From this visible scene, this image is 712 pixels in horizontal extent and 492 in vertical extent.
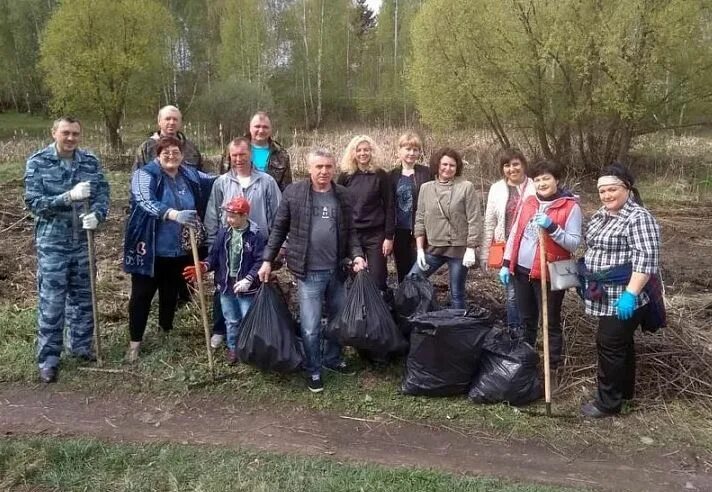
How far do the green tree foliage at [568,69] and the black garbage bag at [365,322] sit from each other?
10490 mm

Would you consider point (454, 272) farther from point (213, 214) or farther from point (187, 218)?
point (187, 218)

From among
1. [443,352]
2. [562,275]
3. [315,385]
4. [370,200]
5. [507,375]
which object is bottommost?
[315,385]

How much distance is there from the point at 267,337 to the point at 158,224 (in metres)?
1.15

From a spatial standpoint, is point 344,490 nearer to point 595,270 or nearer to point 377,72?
point 595,270

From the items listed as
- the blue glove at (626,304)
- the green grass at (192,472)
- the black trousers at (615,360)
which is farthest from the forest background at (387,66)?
the green grass at (192,472)

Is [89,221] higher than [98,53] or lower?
lower

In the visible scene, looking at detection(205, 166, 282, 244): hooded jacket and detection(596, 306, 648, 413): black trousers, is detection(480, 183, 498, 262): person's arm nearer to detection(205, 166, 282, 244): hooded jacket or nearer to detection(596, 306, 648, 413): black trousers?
detection(596, 306, 648, 413): black trousers

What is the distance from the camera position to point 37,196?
12.8ft

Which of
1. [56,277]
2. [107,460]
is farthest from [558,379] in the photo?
[56,277]

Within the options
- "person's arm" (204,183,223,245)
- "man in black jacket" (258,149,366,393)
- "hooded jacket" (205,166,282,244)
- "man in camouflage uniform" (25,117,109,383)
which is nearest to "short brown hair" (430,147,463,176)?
"man in black jacket" (258,149,366,393)

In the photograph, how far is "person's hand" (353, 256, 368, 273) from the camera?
12.6 ft

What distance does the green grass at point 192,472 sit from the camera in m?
2.89

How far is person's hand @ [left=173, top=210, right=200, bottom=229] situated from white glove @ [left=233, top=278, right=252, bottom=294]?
508 mm

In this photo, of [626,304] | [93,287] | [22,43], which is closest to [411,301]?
[626,304]
